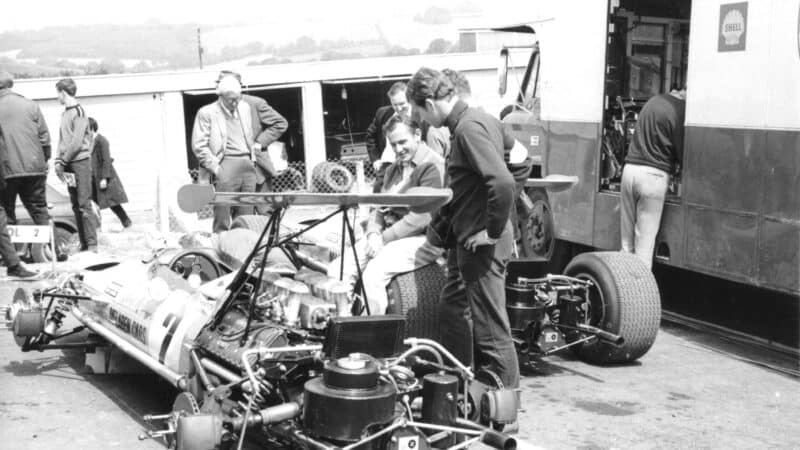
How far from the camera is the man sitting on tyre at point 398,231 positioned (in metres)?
5.79

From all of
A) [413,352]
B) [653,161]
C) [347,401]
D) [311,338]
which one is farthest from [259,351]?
[653,161]

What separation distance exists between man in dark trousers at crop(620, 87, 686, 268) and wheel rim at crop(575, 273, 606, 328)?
1270mm

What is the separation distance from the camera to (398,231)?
6.13 m

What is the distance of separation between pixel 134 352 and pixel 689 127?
185 inches

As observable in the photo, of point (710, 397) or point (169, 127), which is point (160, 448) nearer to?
point (710, 397)

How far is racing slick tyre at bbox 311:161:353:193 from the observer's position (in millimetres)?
15734

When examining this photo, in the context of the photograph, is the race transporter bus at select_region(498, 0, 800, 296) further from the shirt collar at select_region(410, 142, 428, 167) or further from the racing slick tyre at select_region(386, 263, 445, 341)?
the racing slick tyre at select_region(386, 263, 445, 341)

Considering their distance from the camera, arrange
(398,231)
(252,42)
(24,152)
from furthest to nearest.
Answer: (252,42)
(24,152)
(398,231)

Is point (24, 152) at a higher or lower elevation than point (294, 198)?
lower

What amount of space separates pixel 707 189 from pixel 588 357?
170 cm

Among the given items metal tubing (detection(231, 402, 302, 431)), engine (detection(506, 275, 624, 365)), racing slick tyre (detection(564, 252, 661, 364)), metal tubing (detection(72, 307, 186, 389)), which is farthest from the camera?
racing slick tyre (detection(564, 252, 661, 364))

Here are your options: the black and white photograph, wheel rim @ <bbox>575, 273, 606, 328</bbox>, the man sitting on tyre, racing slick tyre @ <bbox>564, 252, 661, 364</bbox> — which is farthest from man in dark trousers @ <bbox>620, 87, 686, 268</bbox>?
the man sitting on tyre

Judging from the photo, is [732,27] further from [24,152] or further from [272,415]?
[24,152]

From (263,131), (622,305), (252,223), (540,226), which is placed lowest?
(622,305)
